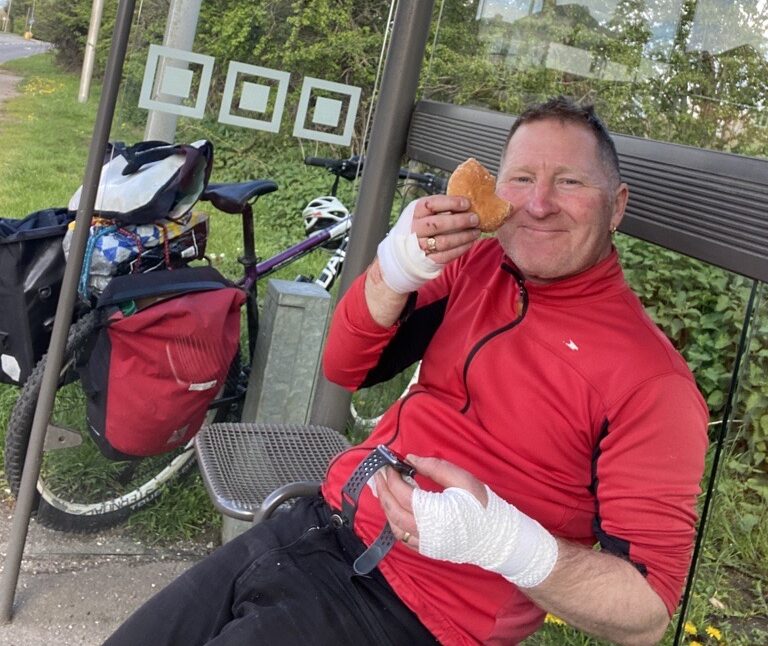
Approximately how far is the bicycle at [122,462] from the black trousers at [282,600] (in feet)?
4.66

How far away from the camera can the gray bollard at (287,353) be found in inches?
135


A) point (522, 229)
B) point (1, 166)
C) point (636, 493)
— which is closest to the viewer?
point (636, 493)

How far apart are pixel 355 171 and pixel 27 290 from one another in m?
1.31

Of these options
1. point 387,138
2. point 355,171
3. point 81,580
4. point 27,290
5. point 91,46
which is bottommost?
point 81,580

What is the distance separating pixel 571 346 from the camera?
178 centimetres

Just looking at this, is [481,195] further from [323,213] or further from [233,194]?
[323,213]

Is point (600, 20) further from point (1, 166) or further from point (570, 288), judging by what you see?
point (1, 166)

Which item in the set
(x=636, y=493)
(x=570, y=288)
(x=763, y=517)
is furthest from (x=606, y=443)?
(x=763, y=517)

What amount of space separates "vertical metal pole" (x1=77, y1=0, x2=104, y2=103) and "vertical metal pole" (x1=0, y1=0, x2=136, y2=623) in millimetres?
1151

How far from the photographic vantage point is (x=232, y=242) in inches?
139

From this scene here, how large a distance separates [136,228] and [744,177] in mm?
2034

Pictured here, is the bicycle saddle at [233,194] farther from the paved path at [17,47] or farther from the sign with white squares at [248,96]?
the paved path at [17,47]

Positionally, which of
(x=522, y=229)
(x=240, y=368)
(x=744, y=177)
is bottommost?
(x=240, y=368)

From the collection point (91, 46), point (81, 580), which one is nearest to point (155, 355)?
point (81, 580)
